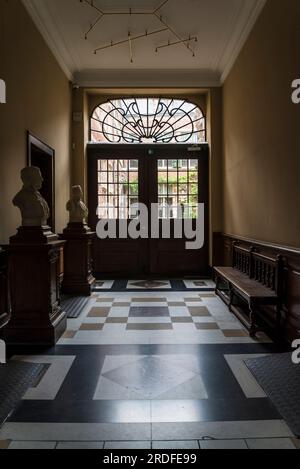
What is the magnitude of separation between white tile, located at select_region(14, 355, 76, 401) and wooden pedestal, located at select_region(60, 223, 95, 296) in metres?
2.66

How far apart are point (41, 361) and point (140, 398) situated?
1053 millimetres

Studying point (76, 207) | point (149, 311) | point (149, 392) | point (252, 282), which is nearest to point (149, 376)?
point (149, 392)

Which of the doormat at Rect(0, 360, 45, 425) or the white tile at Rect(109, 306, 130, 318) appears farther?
the white tile at Rect(109, 306, 130, 318)

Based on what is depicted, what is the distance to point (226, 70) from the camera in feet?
22.2

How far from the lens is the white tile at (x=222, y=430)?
2.06 meters

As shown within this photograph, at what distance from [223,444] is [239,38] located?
5333mm

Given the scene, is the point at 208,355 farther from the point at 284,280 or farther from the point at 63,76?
the point at 63,76

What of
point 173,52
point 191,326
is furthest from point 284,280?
point 173,52

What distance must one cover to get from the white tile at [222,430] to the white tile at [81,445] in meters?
0.29

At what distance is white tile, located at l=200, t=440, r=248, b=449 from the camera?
1.96 meters

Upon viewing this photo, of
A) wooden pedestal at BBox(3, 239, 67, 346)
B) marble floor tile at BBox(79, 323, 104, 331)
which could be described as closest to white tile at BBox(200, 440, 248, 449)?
wooden pedestal at BBox(3, 239, 67, 346)

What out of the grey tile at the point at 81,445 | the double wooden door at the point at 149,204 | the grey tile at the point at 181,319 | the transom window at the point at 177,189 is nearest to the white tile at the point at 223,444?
the grey tile at the point at 81,445

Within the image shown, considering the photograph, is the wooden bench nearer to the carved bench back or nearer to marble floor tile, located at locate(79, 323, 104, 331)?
the carved bench back

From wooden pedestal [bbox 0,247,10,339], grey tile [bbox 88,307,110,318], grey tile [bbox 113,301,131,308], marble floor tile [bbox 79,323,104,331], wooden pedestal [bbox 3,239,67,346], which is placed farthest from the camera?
grey tile [bbox 113,301,131,308]
